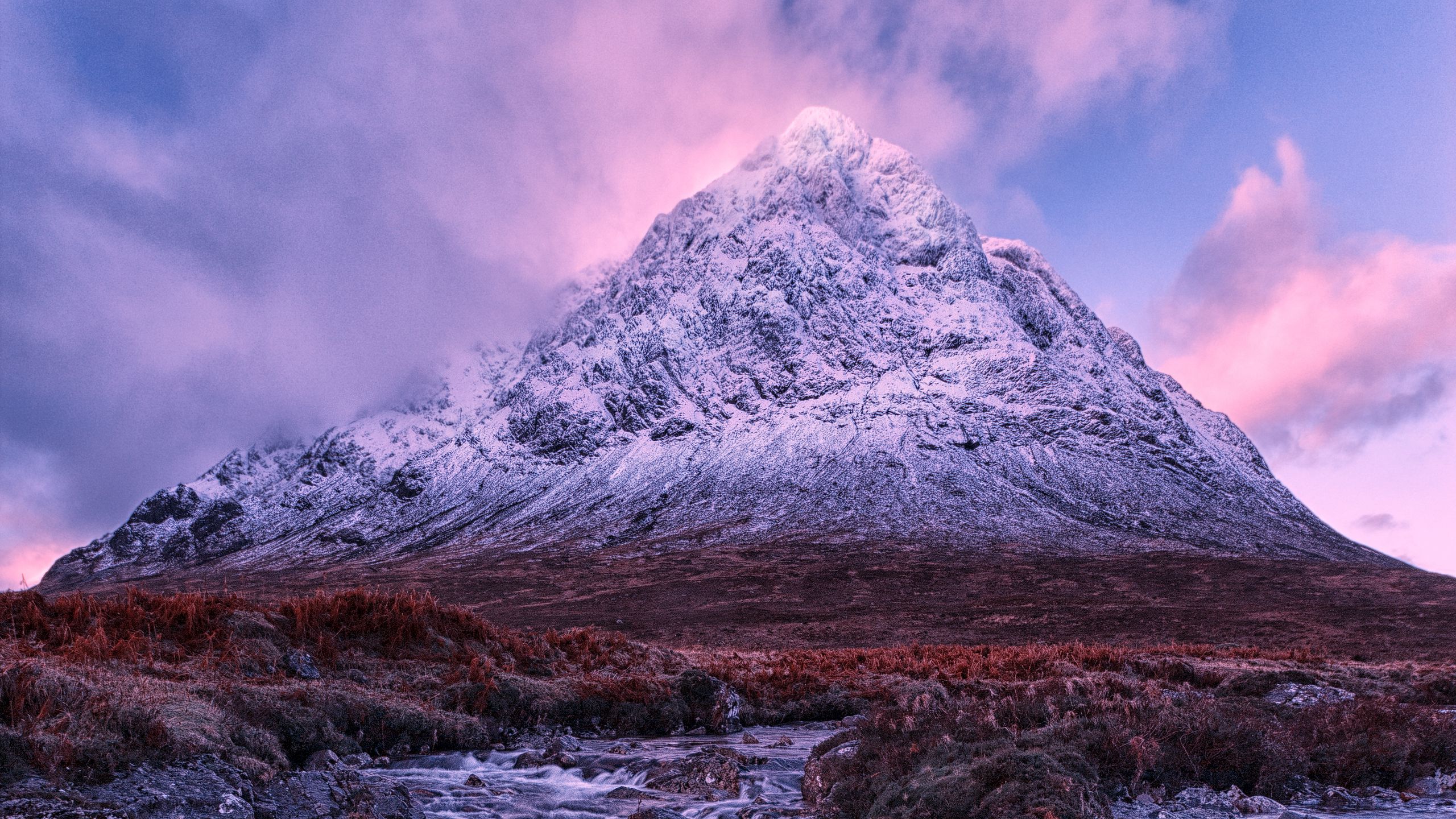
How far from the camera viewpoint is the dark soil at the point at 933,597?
142 ft

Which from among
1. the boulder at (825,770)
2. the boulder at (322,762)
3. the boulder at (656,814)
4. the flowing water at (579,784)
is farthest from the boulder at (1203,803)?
the boulder at (322,762)

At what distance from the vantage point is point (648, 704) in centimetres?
1430

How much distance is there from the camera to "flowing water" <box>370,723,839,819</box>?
8.72 metres

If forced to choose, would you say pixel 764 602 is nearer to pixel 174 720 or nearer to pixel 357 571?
pixel 174 720

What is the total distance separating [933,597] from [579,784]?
199 feet

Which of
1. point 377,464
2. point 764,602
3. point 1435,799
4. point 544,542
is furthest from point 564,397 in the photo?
point 1435,799

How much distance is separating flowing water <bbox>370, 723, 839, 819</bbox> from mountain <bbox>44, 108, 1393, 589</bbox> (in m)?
91.9

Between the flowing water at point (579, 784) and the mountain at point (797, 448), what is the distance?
91.9m

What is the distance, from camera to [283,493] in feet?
609

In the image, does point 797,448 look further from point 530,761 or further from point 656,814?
point 656,814

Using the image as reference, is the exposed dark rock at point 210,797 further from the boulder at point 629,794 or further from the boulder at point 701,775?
the boulder at point 701,775

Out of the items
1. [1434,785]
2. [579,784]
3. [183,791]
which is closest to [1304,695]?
[1434,785]

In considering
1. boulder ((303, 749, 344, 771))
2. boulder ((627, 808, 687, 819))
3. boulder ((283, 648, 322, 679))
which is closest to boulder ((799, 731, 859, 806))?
boulder ((627, 808, 687, 819))

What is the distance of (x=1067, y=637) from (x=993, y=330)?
140 metres
